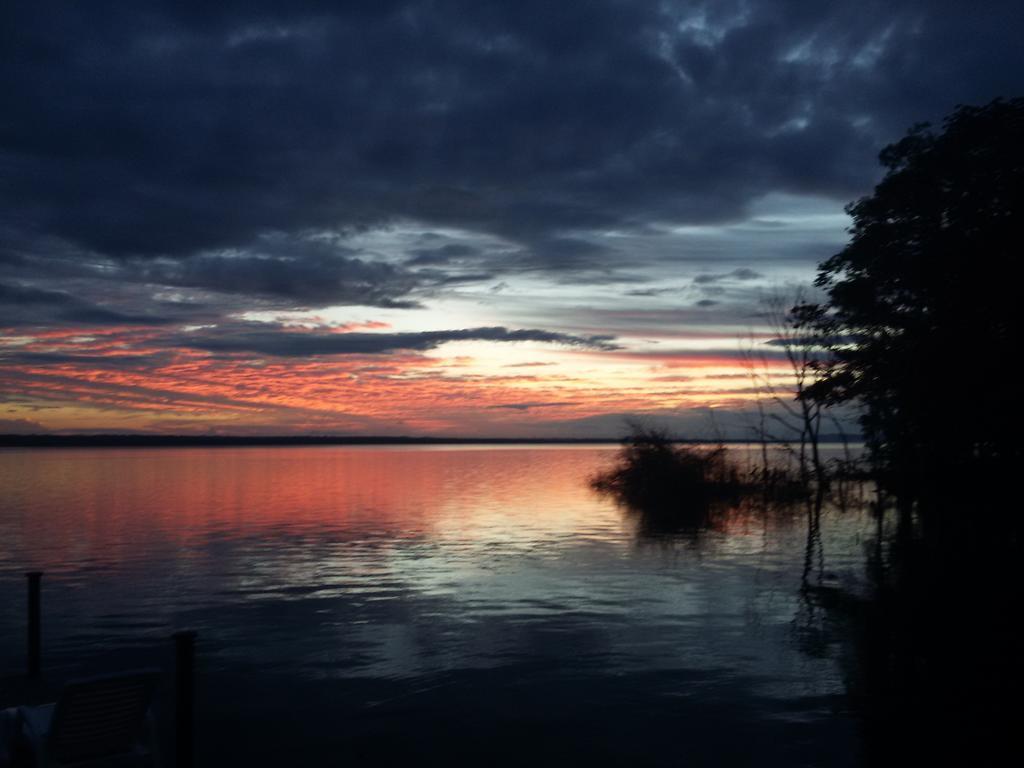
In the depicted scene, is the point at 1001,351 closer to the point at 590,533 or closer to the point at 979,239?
the point at 979,239

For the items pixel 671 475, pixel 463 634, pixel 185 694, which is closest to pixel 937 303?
pixel 463 634

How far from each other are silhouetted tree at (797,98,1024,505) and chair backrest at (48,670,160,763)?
23429 millimetres

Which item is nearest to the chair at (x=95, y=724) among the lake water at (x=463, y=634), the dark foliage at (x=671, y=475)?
the lake water at (x=463, y=634)

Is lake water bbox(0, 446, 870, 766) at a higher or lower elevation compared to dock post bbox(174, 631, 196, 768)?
lower

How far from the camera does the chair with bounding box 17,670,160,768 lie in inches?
353

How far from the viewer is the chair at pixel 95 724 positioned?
8.96 metres

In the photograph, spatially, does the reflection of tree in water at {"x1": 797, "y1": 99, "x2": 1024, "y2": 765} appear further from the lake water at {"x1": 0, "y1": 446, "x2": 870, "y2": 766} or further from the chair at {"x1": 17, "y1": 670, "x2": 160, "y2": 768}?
the chair at {"x1": 17, "y1": 670, "x2": 160, "y2": 768}

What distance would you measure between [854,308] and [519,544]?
16.7 meters

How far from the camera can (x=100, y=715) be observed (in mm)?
9203

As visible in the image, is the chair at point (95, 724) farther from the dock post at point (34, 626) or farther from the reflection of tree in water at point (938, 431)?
the reflection of tree in water at point (938, 431)

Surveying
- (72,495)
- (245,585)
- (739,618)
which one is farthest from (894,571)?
(72,495)

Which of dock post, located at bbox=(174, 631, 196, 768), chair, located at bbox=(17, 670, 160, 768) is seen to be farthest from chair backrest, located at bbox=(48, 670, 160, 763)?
dock post, located at bbox=(174, 631, 196, 768)

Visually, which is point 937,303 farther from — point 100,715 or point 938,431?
point 100,715

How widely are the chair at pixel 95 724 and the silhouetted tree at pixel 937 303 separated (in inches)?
922
